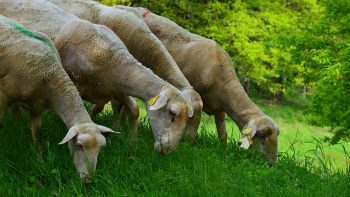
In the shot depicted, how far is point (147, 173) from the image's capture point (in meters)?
5.74

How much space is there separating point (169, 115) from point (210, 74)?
8.23 ft

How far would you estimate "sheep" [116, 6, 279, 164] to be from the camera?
346 inches

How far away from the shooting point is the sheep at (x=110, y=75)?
661 centimetres

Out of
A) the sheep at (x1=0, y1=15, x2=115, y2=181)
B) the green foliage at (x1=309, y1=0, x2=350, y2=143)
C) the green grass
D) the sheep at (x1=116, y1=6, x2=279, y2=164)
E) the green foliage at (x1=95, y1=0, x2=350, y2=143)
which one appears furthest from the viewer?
the green foliage at (x1=95, y1=0, x2=350, y2=143)

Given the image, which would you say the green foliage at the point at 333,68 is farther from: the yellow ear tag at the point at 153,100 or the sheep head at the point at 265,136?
the yellow ear tag at the point at 153,100

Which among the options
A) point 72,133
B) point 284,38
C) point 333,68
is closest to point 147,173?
point 72,133

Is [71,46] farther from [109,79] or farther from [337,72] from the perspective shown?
[337,72]

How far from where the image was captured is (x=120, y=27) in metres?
8.25

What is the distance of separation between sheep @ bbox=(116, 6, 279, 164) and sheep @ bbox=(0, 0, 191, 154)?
2002 millimetres

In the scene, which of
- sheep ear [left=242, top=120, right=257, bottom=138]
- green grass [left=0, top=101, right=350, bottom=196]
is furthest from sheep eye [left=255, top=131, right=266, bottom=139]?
green grass [left=0, top=101, right=350, bottom=196]

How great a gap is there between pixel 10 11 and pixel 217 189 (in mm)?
4150

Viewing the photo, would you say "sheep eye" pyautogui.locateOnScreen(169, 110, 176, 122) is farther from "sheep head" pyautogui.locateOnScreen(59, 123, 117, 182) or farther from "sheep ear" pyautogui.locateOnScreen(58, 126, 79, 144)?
"sheep ear" pyautogui.locateOnScreen(58, 126, 79, 144)

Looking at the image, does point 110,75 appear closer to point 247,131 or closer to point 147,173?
point 147,173

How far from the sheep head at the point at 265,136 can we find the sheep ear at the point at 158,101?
177cm
